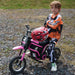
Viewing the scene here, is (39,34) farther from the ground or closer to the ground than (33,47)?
farther from the ground

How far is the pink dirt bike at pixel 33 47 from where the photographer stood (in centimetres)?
417

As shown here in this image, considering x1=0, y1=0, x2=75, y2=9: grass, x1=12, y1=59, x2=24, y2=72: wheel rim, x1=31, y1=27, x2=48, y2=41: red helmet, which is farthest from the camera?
x1=0, y1=0, x2=75, y2=9: grass

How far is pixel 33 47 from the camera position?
441 centimetres

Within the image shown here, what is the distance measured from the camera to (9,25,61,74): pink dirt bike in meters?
4.17

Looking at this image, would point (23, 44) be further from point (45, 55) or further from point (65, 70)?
point (65, 70)

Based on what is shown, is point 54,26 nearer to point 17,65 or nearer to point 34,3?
point 17,65

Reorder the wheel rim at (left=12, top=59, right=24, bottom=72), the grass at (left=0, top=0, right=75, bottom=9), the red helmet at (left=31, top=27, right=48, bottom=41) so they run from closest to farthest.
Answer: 1. the red helmet at (left=31, top=27, right=48, bottom=41)
2. the wheel rim at (left=12, top=59, right=24, bottom=72)
3. the grass at (left=0, top=0, right=75, bottom=9)

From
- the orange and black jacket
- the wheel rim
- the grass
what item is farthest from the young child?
the grass

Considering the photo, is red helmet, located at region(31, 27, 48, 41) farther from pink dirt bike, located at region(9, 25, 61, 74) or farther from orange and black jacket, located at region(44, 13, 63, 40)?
orange and black jacket, located at region(44, 13, 63, 40)

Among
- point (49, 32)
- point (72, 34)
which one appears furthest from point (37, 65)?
point (72, 34)

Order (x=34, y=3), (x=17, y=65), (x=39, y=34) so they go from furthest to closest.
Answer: (x=34, y=3), (x=17, y=65), (x=39, y=34)

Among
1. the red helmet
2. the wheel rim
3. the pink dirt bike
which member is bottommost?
the wheel rim

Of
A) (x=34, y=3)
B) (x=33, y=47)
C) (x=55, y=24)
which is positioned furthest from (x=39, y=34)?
(x=34, y=3)

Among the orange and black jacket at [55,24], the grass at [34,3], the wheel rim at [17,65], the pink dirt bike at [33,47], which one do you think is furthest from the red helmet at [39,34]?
the grass at [34,3]
